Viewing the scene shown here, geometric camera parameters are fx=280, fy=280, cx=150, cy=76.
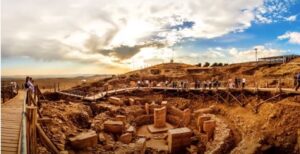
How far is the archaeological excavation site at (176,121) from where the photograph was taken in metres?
13.4

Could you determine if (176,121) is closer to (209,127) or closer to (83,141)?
(209,127)

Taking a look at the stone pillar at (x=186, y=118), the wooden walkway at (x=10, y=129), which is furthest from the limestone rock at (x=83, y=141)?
the stone pillar at (x=186, y=118)

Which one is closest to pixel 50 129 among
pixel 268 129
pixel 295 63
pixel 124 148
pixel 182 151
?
pixel 124 148

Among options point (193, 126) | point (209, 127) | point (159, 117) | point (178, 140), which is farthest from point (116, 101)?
point (209, 127)

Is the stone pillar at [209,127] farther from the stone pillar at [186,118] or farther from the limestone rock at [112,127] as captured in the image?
the limestone rock at [112,127]

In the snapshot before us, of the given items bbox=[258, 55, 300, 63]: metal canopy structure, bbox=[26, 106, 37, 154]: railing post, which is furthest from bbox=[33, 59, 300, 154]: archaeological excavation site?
bbox=[258, 55, 300, 63]: metal canopy structure

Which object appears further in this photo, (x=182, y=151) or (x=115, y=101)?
(x=115, y=101)

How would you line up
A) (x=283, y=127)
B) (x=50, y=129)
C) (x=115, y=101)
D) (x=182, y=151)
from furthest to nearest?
(x=115, y=101) < (x=182, y=151) < (x=283, y=127) < (x=50, y=129)

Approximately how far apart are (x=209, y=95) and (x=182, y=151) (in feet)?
32.8

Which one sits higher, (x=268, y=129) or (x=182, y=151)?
(x=268, y=129)

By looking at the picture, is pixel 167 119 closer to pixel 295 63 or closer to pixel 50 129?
pixel 50 129

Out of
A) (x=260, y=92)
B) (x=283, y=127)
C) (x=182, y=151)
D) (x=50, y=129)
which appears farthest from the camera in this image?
(x=260, y=92)

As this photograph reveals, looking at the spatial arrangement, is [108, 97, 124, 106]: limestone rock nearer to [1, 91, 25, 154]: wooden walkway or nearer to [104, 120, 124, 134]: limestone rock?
[104, 120, 124, 134]: limestone rock

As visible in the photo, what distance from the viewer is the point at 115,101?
25.4 meters
